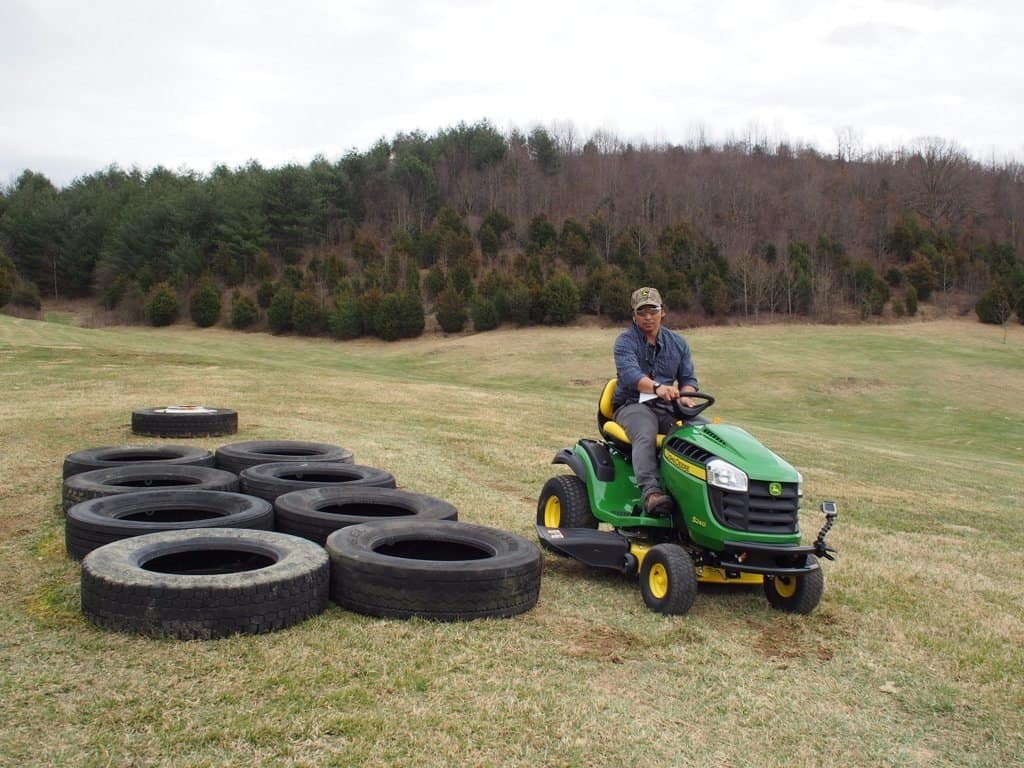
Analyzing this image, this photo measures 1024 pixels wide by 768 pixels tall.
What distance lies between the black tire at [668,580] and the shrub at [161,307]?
5277 centimetres

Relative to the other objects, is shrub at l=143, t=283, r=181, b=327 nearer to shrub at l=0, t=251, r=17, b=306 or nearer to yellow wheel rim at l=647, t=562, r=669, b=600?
shrub at l=0, t=251, r=17, b=306

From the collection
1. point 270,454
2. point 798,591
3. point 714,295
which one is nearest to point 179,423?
point 270,454

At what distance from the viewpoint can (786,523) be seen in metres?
5.55

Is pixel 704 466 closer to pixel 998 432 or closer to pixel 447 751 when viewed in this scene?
pixel 447 751

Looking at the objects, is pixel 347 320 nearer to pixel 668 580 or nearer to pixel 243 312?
pixel 243 312

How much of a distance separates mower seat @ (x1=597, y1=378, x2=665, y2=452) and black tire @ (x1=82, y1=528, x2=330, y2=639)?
2.56 meters

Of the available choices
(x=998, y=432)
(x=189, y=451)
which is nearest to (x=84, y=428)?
(x=189, y=451)

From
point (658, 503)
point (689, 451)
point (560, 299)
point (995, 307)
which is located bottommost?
point (658, 503)

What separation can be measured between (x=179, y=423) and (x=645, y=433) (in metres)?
8.63

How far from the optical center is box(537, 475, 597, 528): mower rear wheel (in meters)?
7.01

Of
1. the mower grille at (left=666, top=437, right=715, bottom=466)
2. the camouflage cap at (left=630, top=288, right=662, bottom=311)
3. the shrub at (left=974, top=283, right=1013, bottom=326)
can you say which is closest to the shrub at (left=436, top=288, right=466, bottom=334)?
the shrub at (left=974, top=283, right=1013, bottom=326)

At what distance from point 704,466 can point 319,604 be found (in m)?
2.65

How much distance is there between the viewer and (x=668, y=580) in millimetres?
5496

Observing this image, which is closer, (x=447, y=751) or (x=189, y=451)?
(x=447, y=751)
